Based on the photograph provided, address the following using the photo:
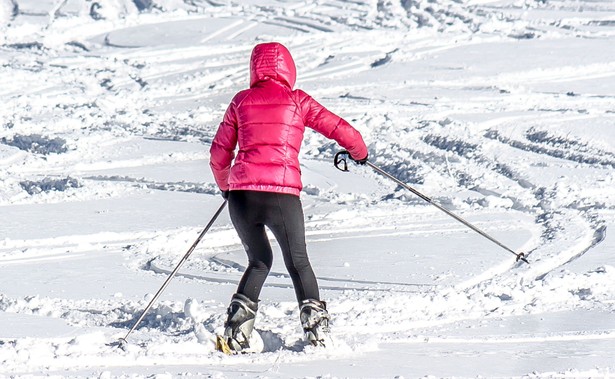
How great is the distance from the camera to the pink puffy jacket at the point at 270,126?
13.8ft

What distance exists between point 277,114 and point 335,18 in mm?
16315

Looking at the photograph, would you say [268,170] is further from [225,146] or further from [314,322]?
[314,322]

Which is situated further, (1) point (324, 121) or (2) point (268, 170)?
(1) point (324, 121)

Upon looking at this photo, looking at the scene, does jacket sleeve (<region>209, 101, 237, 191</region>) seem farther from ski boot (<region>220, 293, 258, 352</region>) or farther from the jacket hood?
ski boot (<region>220, 293, 258, 352</region>)

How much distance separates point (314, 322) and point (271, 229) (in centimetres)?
46

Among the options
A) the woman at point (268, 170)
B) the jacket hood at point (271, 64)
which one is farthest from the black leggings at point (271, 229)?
the jacket hood at point (271, 64)

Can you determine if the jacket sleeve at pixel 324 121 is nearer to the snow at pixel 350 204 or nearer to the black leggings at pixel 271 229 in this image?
the black leggings at pixel 271 229

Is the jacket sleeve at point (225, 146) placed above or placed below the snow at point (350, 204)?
above

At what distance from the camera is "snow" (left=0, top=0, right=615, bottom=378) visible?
14.0ft

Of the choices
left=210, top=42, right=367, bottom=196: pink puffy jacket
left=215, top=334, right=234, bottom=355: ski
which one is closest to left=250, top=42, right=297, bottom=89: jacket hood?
left=210, top=42, right=367, bottom=196: pink puffy jacket

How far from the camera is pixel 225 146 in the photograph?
4.34m

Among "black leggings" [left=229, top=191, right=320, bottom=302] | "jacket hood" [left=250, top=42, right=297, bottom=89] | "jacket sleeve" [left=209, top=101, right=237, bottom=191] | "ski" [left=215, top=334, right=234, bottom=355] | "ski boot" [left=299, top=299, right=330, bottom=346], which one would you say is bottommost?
"ski" [left=215, top=334, right=234, bottom=355]

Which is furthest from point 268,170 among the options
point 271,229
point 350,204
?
point 350,204

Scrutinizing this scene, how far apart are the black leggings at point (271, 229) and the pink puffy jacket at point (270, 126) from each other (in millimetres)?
53
